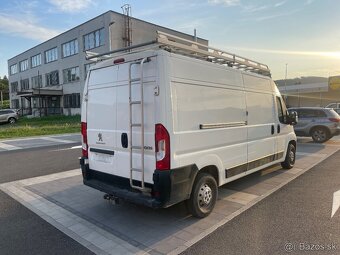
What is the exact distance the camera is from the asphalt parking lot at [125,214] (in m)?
4.04

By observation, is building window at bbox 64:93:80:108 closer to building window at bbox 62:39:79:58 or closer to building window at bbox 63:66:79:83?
building window at bbox 63:66:79:83

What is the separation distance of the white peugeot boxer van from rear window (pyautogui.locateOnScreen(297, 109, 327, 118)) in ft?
A: 31.2

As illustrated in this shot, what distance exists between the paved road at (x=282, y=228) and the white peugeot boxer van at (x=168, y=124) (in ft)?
2.21

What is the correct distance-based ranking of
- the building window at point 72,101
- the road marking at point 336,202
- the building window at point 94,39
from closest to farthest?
the road marking at point 336,202
the building window at point 94,39
the building window at point 72,101

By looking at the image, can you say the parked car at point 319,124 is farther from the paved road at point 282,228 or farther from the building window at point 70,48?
the building window at point 70,48

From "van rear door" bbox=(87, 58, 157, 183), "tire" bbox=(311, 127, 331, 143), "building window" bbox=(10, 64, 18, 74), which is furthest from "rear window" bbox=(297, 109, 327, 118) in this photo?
"building window" bbox=(10, 64, 18, 74)

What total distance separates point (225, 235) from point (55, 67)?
152 ft

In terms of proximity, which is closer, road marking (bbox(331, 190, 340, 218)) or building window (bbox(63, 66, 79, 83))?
road marking (bbox(331, 190, 340, 218))

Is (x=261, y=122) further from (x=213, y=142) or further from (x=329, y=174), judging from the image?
(x=329, y=174)

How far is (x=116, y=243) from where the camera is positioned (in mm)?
4020

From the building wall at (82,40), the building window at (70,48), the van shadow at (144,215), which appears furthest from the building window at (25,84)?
the van shadow at (144,215)

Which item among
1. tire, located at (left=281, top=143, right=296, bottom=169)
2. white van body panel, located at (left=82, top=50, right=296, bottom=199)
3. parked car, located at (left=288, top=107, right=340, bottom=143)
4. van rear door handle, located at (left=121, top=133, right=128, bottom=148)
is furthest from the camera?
parked car, located at (left=288, top=107, right=340, bottom=143)

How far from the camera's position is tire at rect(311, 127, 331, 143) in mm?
13703

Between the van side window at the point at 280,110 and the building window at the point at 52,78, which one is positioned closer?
the van side window at the point at 280,110
